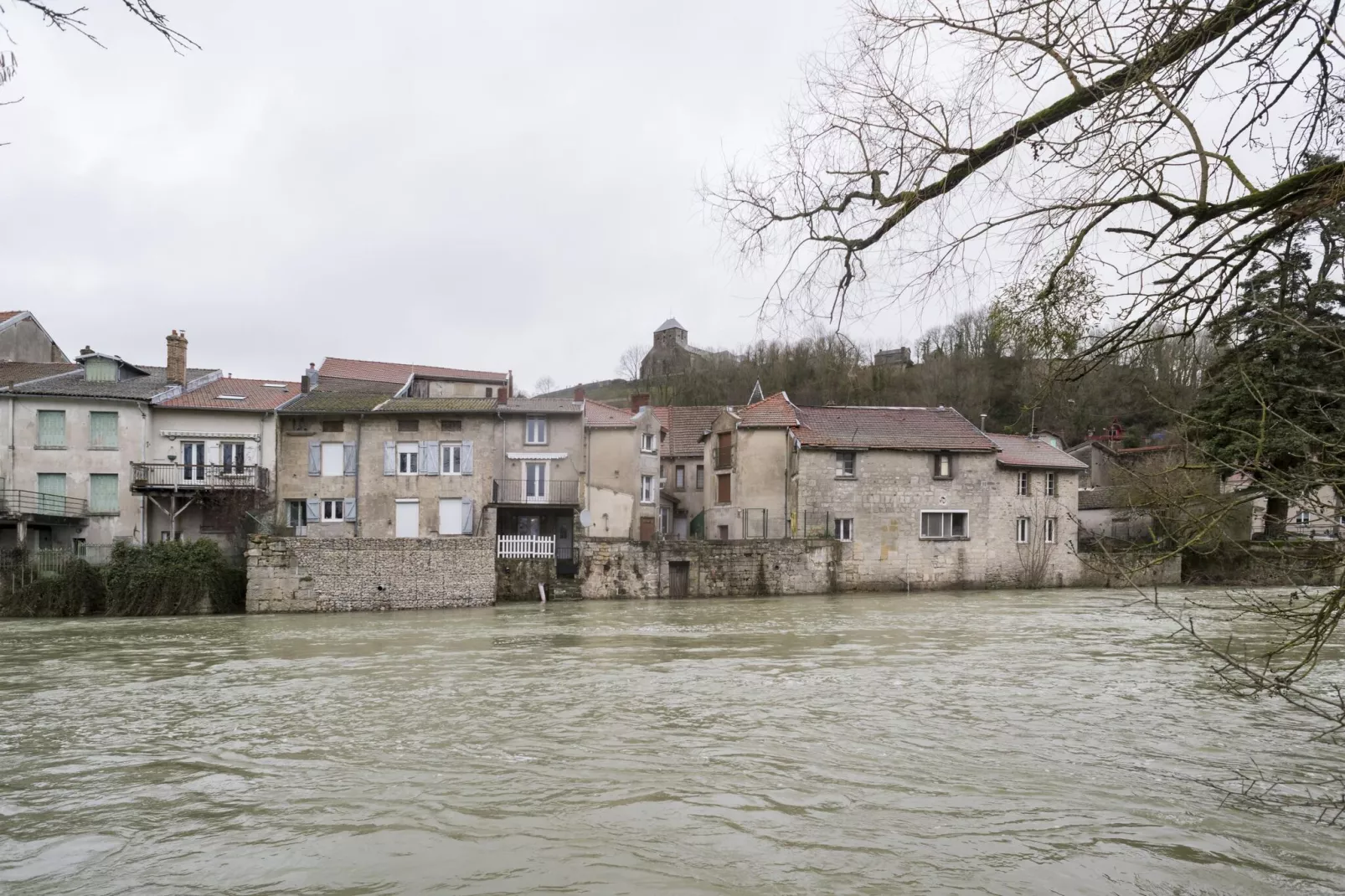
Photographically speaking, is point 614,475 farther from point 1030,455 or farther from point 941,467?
point 1030,455

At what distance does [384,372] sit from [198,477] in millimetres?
13428

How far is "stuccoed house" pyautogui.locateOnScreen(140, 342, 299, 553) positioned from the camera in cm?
3183

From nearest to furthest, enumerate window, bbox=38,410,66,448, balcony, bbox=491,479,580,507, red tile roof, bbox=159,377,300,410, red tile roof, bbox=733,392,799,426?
1. window, bbox=38,410,66,448
2. red tile roof, bbox=159,377,300,410
3. balcony, bbox=491,479,580,507
4. red tile roof, bbox=733,392,799,426

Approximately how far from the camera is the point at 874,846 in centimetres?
612

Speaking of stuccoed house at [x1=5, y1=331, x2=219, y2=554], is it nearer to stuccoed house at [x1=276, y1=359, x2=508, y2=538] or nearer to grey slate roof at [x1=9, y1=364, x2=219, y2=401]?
grey slate roof at [x1=9, y1=364, x2=219, y2=401]

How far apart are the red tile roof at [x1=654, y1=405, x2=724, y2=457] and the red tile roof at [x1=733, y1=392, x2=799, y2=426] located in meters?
6.54

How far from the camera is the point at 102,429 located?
31.6 m

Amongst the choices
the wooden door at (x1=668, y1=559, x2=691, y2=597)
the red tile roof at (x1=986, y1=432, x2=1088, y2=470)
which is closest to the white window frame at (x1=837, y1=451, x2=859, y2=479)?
the red tile roof at (x1=986, y1=432, x2=1088, y2=470)

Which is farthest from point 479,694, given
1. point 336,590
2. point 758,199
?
point 336,590

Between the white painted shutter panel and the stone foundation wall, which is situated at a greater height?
the white painted shutter panel

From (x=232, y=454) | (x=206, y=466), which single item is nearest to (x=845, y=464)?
(x=232, y=454)

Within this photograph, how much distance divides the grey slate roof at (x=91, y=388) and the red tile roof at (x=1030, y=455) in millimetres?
30710

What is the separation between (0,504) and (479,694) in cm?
2525

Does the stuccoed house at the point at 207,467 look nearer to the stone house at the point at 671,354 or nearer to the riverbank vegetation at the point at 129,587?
the riverbank vegetation at the point at 129,587
